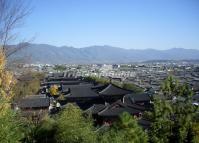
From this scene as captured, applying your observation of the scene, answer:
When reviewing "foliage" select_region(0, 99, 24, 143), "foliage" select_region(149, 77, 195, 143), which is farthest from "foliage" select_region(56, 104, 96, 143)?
"foliage" select_region(149, 77, 195, 143)

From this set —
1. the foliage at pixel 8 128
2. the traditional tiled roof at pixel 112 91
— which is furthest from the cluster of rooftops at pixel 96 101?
the foliage at pixel 8 128

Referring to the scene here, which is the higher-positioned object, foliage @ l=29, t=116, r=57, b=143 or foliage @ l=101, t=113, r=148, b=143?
foliage @ l=29, t=116, r=57, b=143

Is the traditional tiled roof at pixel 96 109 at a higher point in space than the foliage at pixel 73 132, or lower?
lower

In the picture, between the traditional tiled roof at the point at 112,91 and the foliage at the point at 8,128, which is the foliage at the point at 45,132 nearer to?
the foliage at the point at 8,128

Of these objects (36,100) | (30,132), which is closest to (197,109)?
(30,132)

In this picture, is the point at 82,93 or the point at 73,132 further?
the point at 82,93

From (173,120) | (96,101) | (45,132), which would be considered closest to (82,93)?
(96,101)

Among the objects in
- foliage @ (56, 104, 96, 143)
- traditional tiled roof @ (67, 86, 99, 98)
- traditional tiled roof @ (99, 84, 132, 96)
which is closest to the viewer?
foliage @ (56, 104, 96, 143)

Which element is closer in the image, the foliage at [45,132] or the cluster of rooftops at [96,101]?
the foliage at [45,132]

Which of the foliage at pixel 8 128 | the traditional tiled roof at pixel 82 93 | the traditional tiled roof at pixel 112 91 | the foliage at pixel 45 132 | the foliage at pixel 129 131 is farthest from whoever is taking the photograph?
the traditional tiled roof at pixel 82 93

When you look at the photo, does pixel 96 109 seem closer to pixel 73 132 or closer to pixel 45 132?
pixel 45 132

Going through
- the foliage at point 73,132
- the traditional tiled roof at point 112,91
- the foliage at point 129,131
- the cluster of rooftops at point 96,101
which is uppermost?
the foliage at point 73,132

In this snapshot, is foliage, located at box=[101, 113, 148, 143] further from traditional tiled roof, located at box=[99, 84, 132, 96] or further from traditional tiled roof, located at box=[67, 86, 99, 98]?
traditional tiled roof, located at box=[67, 86, 99, 98]

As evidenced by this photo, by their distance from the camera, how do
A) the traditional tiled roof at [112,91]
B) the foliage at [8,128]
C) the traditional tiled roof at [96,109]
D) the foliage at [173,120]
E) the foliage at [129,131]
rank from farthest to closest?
1. the traditional tiled roof at [112,91]
2. the traditional tiled roof at [96,109]
3. the foliage at [173,120]
4. the foliage at [129,131]
5. the foliage at [8,128]
